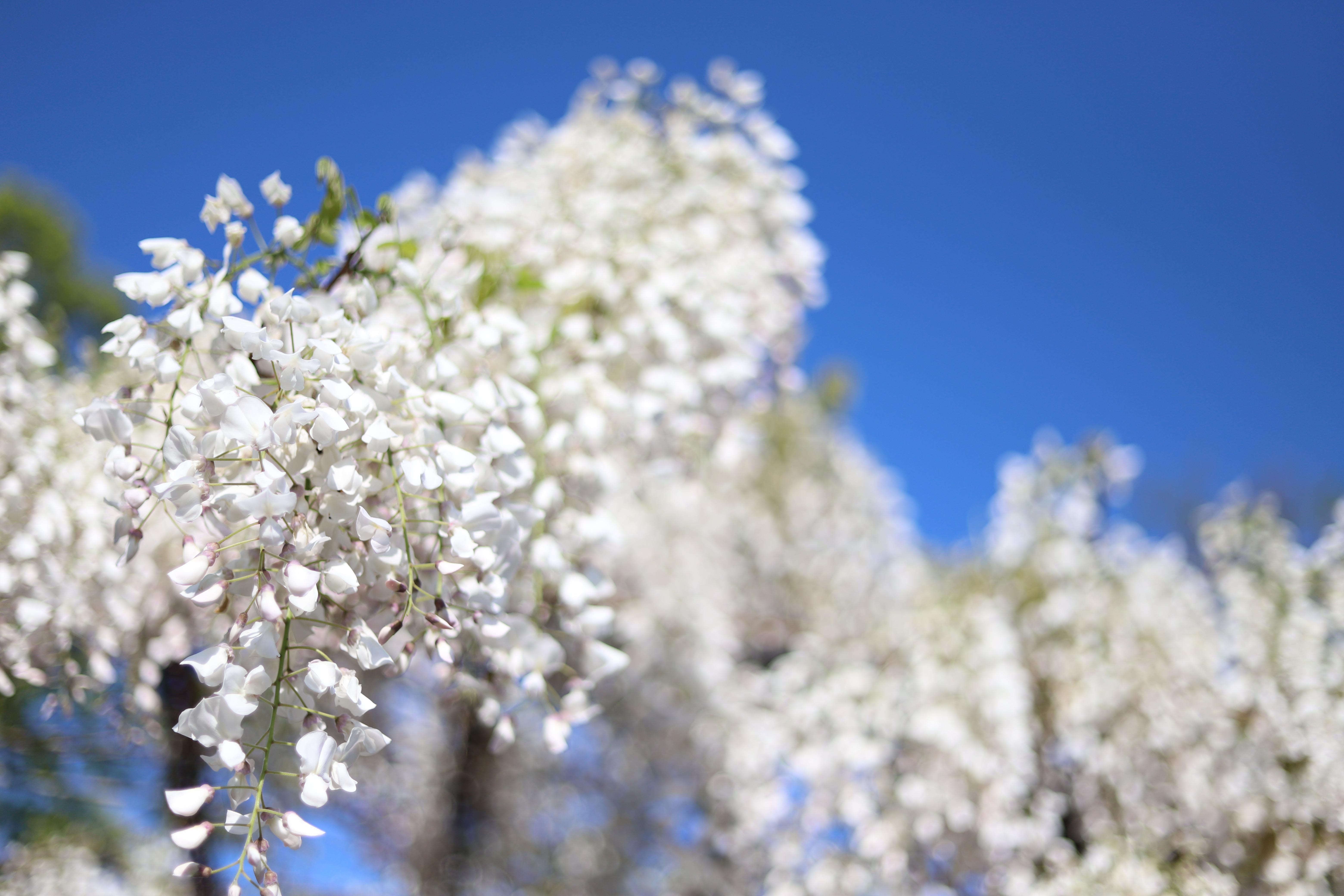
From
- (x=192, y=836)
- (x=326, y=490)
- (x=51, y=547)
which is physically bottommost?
(x=192, y=836)

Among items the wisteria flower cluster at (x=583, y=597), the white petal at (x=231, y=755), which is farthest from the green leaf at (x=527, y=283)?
the white petal at (x=231, y=755)

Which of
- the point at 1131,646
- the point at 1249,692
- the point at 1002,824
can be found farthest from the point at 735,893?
the point at 1249,692

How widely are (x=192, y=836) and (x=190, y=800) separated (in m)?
0.04

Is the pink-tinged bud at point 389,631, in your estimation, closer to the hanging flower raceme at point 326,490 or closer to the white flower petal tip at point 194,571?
the hanging flower raceme at point 326,490

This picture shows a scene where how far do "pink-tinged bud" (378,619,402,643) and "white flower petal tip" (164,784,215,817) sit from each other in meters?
0.28

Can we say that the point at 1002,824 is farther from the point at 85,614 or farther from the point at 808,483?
the point at 808,483

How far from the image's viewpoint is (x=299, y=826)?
1.04 metres

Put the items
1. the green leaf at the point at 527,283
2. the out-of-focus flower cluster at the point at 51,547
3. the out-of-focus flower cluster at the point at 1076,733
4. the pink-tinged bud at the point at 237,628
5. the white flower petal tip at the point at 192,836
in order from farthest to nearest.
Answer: the out-of-focus flower cluster at the point at 1076,733 → the green leaf at the point at 527,283 → the out-of-focus flower cluster at the point at 51,547 → the pink-tinged bud at the point at 237,628 → the white flower petal tip at the point at 192,836

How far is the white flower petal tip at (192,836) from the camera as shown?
1.00 meters

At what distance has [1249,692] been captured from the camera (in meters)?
3.27

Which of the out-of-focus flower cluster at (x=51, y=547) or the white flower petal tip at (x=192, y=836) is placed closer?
the white flower petal tip at (x=192, y=836)

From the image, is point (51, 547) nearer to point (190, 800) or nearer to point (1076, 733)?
point (190, 800)

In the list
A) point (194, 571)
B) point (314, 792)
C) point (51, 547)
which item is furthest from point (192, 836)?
point (51, 547)

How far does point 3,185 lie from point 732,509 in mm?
9321
